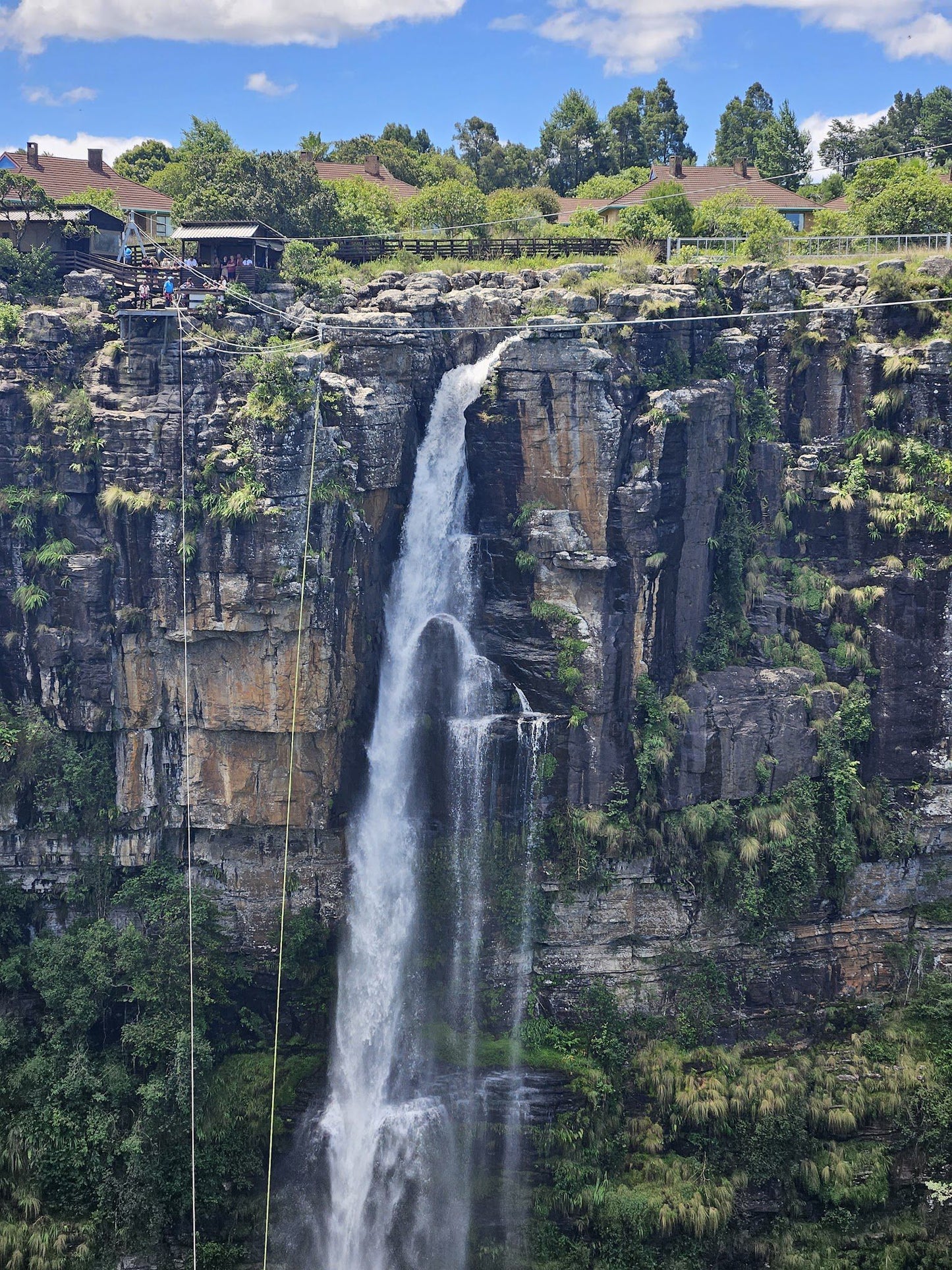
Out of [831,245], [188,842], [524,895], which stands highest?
[831,245]

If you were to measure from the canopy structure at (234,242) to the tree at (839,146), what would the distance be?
95.4 feet

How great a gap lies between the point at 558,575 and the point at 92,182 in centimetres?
2136

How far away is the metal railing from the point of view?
34.5 m

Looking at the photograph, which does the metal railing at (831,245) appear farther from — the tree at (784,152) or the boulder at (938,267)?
the tree at (784,152)

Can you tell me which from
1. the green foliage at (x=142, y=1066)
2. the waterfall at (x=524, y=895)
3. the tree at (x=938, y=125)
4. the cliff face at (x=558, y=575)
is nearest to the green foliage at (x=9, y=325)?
the cliff face at (x=558, y=575)

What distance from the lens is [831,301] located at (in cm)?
3253

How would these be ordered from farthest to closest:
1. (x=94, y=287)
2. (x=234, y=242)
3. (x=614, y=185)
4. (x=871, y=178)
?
(x=614, y=185), (x=871, y=178), (x=234, y=242), (x=94, y=287)

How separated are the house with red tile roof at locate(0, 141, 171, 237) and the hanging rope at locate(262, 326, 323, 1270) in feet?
42.8

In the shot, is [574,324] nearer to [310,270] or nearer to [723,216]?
[310,270]

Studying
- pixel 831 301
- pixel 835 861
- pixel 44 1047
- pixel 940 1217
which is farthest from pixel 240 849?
pixel 831 301

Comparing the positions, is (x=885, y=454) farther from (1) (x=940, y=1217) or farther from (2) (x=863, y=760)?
(1) (x=940, y=1217)

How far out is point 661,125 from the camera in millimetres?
53938

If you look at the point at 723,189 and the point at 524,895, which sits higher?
the point at 723,189

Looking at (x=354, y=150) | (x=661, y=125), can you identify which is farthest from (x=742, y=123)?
(x=354, y=150)
